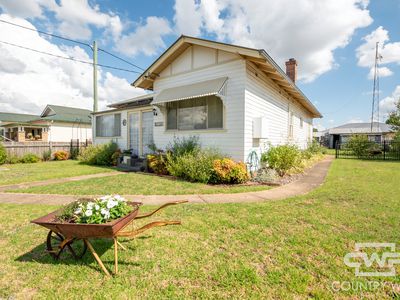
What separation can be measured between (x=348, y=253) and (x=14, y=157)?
18.4 m

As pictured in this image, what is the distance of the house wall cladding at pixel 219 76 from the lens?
7.69m

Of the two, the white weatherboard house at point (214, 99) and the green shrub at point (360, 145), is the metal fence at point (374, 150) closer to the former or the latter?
the green shrub at point (360, 145)

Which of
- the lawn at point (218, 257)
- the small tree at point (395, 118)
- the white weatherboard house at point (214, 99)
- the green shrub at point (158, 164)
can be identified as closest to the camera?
the lawn at point (218, 257)

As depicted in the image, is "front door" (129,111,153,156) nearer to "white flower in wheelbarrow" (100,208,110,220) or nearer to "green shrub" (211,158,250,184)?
"green shrub" (211,158,250,184)

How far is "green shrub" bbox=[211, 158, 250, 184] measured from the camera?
692 centimetres

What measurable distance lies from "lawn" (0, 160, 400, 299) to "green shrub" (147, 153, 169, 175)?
453 centimetres

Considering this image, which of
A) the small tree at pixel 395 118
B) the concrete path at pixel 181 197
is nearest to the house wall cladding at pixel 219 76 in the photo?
the concrete path at pixel 181 197

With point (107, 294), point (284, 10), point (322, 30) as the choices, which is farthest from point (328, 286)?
point (322, 30)

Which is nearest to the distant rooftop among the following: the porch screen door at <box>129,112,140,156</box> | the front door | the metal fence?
the porch screen door at <box>129,112,140,156</box>

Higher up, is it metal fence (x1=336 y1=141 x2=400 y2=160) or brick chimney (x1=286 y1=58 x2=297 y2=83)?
brick chimney (x1=286 y1=58 x2=297 y2=83)

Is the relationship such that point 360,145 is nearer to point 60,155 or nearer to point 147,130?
point 147,130

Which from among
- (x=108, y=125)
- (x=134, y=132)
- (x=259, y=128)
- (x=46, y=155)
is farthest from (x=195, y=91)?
(x=46, y=155)

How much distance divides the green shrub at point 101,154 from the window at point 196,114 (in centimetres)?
484

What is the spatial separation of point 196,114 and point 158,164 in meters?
2.92
